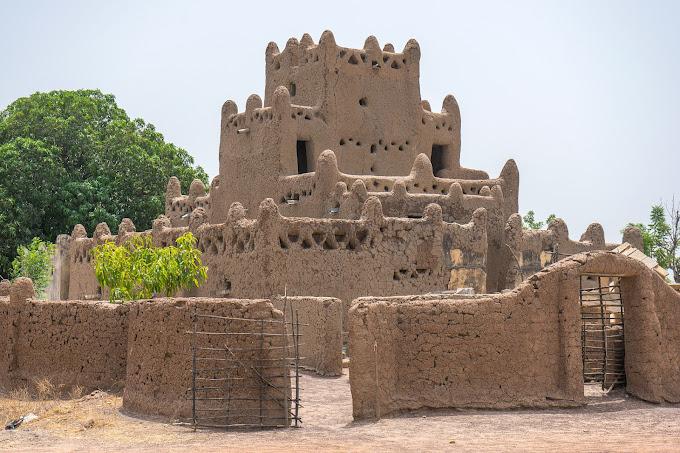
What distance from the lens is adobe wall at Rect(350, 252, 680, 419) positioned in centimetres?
1459

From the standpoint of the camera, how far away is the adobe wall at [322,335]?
A: 19.0 meters

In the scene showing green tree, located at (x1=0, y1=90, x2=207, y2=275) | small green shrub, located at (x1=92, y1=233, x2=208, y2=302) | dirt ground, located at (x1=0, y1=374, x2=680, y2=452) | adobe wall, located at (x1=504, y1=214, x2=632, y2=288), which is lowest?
dirt ground, located at (x1=0, y1=374, x2=680, y2=452)

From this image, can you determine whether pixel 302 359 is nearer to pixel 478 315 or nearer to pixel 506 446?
pixel 478 315

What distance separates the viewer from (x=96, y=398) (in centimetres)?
1655

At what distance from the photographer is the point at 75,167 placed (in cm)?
4609

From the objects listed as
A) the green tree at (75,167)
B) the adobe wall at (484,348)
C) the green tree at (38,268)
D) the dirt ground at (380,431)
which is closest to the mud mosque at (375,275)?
the adobe wall at (484,348)

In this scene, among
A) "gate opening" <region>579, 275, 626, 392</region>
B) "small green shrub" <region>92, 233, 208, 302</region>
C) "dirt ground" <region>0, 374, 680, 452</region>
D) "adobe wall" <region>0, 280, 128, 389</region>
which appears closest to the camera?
"dirt ground" <region>0, 374, 680, 452</region>

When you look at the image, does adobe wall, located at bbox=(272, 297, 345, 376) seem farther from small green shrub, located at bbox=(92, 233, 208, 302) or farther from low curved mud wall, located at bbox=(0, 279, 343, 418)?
small green shrub, located at bbox=(92, 233, 208, 302)

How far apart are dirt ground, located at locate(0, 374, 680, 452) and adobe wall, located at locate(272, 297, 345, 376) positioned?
2448mm

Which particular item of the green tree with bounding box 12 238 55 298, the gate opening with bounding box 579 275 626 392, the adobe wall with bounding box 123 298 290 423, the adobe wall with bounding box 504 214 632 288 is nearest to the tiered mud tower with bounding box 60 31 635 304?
the adobe wall with bounding box 504 214 632 288

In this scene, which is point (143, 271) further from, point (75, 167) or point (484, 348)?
Result: point (75, 167)

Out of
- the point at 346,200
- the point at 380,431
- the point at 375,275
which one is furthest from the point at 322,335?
the point at 346,200

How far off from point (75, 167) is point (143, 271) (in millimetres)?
28044

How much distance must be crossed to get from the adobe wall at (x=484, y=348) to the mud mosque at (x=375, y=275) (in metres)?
0.02
